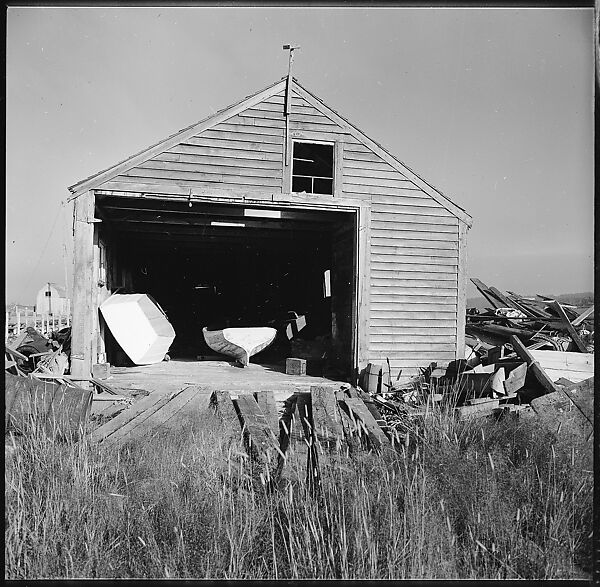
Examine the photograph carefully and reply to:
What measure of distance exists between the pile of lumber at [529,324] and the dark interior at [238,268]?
403cm

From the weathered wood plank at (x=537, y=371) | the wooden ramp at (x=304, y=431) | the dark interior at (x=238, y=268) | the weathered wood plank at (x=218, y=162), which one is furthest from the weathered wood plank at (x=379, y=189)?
the wooden ramp at (x=304, y=431)

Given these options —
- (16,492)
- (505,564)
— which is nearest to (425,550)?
(505,564)

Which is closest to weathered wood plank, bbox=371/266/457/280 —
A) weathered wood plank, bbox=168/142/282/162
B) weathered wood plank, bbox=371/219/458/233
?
weathered wood plank, bbox=371/219/458/233

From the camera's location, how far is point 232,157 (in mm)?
10086

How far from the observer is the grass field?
332 cm

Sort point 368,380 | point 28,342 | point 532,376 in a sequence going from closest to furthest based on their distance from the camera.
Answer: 1. point 532,376
2. point 368,380
3. point 28,342

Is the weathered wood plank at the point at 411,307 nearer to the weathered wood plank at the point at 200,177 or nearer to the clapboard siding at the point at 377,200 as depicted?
the clapboard siding at the point at 377,200

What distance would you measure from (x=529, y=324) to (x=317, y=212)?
8042 mm

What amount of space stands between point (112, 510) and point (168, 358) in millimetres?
9762

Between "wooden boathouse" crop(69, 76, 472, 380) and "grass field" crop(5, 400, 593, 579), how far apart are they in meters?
5.32

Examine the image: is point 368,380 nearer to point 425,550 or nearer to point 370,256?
Answer: point 370,256

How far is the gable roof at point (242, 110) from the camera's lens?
9477 millimetres

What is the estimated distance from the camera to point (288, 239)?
14375mm

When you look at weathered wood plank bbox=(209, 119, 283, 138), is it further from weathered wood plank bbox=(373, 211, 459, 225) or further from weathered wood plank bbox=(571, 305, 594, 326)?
weathered wood plank bbox=(571, 305, 594, 326)
